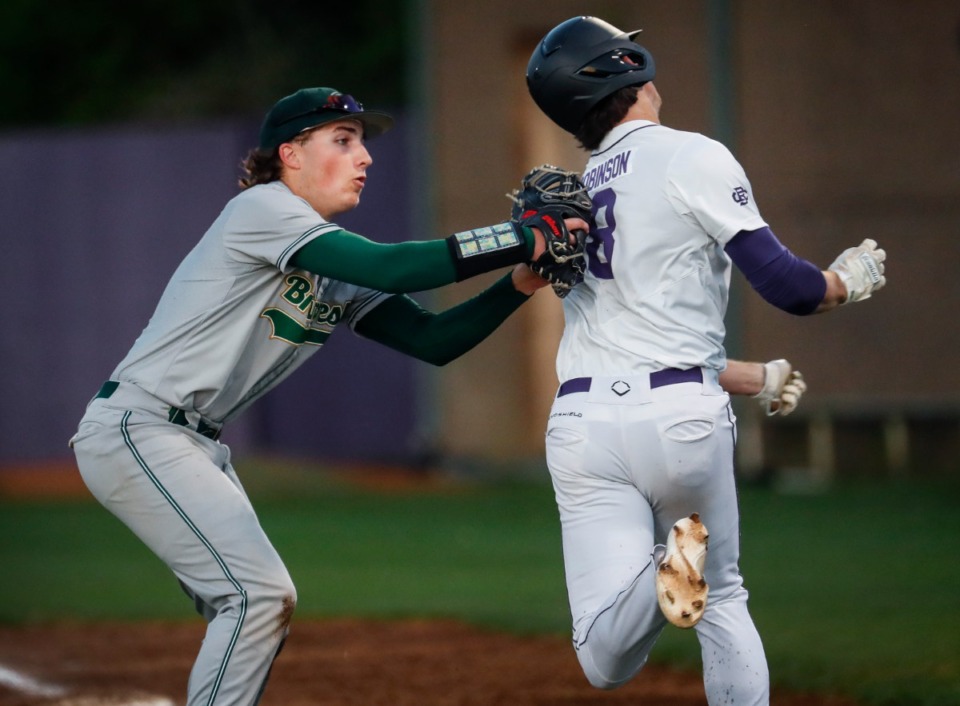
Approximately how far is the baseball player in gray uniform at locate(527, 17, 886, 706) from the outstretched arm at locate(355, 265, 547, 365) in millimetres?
656

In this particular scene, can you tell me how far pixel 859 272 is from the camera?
4371mm

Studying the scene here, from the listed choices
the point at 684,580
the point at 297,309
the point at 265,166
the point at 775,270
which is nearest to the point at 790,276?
the point at 775,270

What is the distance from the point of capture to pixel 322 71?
24719 millimetres

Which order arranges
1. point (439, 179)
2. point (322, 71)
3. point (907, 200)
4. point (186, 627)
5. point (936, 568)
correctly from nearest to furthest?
point (186, 627) < point (936, 568) < point (907, 200) < point (439, 179) < point (322, 71)

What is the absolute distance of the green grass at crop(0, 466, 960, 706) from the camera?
23.1ft

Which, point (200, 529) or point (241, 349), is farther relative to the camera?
point (241, 349)

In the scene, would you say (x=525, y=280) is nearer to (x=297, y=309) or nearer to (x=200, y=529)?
(x=297, y=309)

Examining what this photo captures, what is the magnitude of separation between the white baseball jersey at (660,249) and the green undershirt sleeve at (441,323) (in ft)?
2.52

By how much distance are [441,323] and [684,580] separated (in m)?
1.51

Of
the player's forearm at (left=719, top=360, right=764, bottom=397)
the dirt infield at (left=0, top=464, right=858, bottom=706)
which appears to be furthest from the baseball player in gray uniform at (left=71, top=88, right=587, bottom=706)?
the dirt infield at (left=0, top=464, right=858, bottom=706)

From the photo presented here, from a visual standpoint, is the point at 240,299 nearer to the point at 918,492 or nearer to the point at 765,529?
the point at 765,529

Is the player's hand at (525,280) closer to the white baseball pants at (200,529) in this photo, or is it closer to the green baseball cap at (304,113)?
the green baseball cap at (304,113)

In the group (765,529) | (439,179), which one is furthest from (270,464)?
(765,529)

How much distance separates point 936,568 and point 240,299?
224 inches
